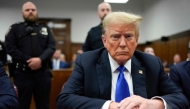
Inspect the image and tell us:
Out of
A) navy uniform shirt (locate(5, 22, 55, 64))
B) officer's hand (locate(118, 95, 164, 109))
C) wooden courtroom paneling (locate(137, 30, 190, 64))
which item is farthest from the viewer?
wooden courtroom paneling (locate(137, 30, 190, 64))

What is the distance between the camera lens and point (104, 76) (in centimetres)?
139

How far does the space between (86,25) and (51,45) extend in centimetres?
731

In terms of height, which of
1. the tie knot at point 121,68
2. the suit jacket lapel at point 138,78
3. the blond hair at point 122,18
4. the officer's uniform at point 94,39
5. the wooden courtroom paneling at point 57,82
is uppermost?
the blond hair at point 122,18

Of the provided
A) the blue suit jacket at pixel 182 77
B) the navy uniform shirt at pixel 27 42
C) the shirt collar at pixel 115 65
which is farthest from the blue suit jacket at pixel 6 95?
the navy uniform shirt at pixel 27 42

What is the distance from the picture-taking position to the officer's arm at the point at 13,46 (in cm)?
282

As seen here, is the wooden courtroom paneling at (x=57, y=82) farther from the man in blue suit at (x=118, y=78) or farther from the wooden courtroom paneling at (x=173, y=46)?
the wooden courtroom paneling at (x=173, y=46)

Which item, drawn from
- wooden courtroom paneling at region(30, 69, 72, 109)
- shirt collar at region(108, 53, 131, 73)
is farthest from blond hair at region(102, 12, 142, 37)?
wooden courtroom paneling at region(30, 69, 72, 109)

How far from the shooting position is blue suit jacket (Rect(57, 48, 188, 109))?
1.31m

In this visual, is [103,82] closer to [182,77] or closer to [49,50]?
[182,77]

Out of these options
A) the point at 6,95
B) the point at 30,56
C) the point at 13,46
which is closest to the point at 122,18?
the point at 6,95

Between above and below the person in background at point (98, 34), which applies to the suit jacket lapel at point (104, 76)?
below

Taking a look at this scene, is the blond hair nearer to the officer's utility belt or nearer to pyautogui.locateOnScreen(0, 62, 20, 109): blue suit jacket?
pyautogui.locateOnScreen(0, 62, 20, 109): blue suit jacket

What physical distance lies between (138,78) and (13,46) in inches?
77.2

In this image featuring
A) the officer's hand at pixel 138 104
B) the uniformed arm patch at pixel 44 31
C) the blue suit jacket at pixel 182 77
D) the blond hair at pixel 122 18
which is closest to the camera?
the officer's hand at pixel 138 104
